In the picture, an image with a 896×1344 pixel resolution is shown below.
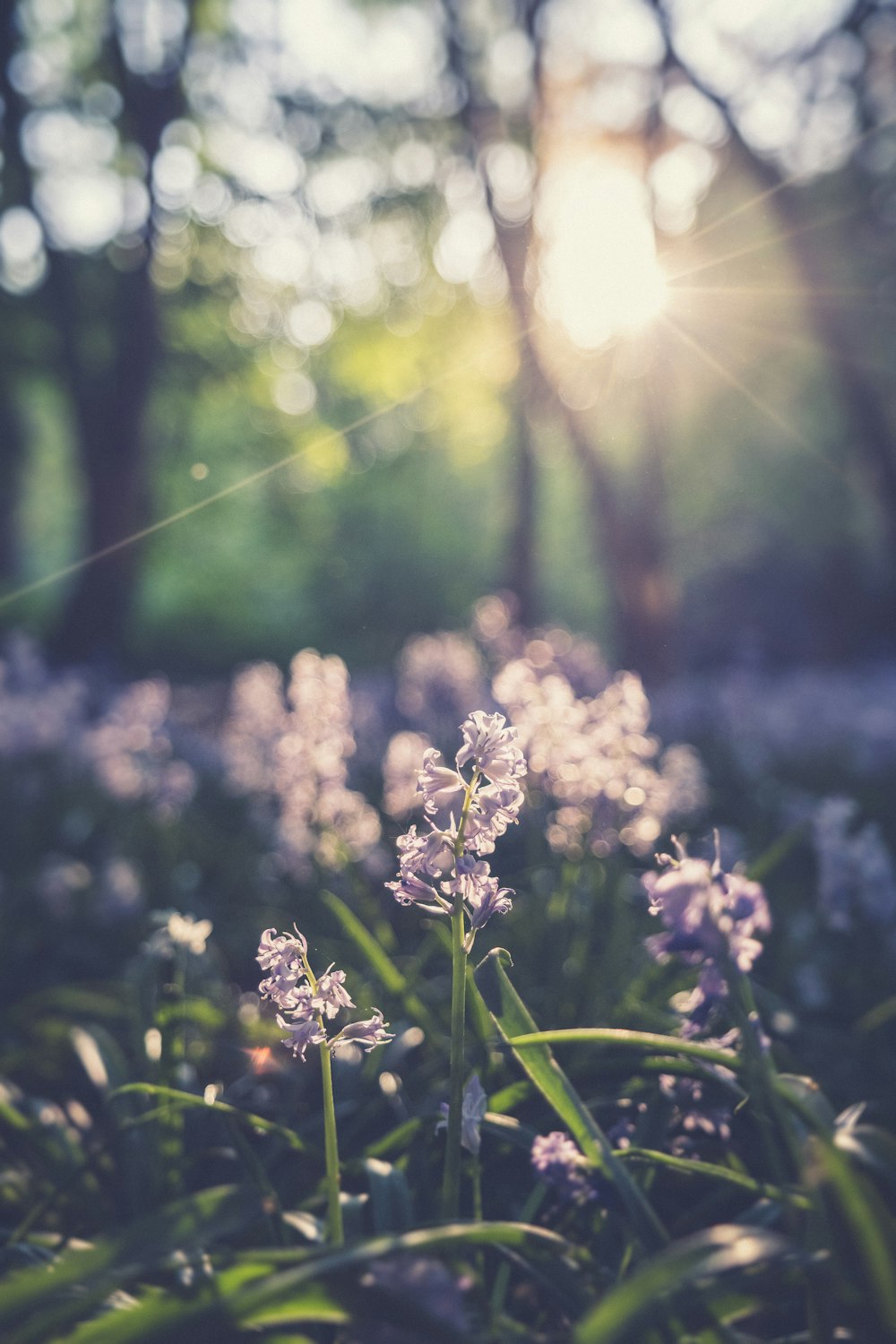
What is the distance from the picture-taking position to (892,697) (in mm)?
7699

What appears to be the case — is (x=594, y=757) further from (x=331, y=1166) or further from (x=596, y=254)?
(x=596, y=254)

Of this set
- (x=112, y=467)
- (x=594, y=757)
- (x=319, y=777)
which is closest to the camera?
(x=594, y=757)

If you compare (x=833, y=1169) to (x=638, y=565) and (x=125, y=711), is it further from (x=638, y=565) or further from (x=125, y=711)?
(x=638, y=565)

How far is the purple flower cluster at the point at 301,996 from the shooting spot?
1323 mm

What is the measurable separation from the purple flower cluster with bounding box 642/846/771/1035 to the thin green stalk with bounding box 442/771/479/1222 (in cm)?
28

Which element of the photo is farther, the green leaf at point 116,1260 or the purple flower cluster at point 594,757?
the purple flower cluster at point 594,757

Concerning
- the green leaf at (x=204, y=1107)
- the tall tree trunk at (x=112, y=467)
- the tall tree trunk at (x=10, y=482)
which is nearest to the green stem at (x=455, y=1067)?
the green leaf at (x=204, y=1107)

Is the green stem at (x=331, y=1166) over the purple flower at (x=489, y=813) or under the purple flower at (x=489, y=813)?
under

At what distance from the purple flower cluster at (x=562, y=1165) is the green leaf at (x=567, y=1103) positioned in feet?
0.10

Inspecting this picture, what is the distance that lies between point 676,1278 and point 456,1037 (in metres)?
0.44

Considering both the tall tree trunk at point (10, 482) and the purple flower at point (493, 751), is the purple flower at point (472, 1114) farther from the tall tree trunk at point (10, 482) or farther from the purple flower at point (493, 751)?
the tall tree trunk at point (10, 482)

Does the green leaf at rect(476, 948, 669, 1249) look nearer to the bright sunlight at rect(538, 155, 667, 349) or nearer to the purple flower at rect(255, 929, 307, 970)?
the purple flower at rect(255, 929, 307, 970)

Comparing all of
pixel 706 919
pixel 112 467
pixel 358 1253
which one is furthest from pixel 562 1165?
pixel 112 467

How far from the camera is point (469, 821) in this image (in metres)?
1.33
